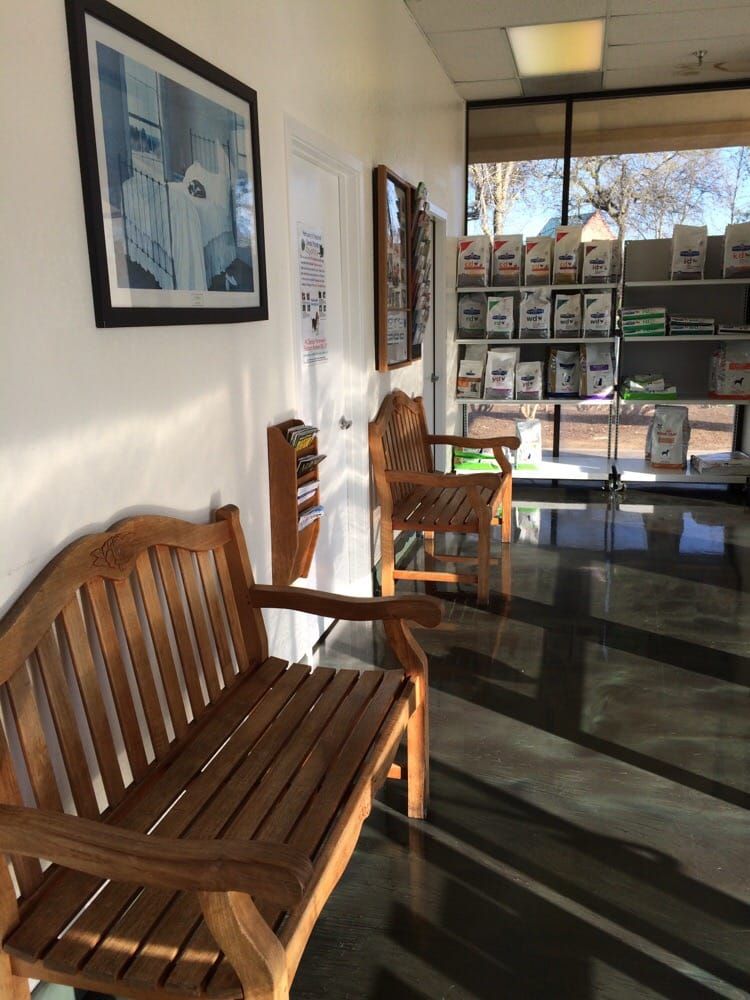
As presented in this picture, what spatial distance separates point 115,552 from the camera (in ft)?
5.75

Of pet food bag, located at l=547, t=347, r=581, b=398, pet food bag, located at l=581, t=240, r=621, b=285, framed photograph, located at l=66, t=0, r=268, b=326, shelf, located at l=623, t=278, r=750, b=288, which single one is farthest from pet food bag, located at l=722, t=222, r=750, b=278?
framed photograph, located at l=66, t=0, r=268, b=326

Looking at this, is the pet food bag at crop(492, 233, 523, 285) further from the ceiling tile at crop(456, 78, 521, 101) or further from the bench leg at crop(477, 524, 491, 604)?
the bench leg at crop(477, 524, 491, 604)

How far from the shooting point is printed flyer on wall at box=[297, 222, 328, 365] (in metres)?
3.14

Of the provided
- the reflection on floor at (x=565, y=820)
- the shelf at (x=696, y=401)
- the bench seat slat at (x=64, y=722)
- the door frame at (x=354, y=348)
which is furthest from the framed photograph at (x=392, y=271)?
the bench seat slat at (x=64, y=722)

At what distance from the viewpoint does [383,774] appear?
192cm

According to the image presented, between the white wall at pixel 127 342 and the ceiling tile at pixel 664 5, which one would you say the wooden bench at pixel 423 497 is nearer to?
the white wall at pixel 127 342

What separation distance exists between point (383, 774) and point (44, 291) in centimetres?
129

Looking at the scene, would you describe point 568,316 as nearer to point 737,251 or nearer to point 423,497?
point 737,251

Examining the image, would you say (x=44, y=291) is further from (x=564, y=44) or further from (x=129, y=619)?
(x=564, y=44)

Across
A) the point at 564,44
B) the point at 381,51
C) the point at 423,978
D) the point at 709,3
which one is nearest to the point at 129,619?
the point at 423,978

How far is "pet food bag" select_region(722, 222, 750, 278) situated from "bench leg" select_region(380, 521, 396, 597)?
3.66m

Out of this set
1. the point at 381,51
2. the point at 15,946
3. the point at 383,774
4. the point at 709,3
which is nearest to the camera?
the point at 15,946

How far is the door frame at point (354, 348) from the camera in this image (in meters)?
3.49

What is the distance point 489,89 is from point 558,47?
94cm
